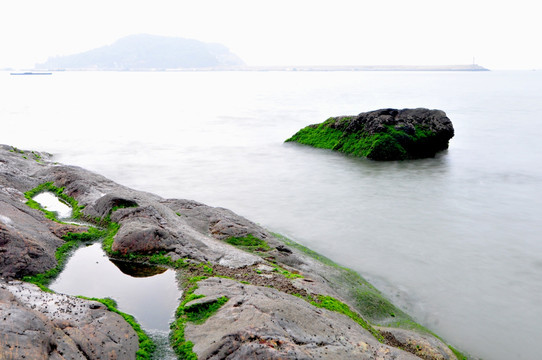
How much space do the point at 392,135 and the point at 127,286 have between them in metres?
23.9

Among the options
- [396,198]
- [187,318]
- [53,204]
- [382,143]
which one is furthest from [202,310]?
[382,143]

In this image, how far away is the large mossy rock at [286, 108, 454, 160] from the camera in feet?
97.3

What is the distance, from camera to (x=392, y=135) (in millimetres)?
30047

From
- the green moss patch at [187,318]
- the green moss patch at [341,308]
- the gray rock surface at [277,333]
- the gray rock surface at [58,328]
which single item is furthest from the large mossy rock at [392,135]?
the gray rock surface at [58,328]

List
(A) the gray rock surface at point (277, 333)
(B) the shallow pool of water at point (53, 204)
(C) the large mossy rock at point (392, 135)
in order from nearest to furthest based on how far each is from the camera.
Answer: (A) the gray rock surface at point (277, 333) → (B) the shallow pool of water at point (53, 204) → (C) the large mossy rock at point (392, 135)

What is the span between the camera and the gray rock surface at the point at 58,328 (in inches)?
230

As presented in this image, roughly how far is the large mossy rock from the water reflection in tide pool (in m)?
21.8

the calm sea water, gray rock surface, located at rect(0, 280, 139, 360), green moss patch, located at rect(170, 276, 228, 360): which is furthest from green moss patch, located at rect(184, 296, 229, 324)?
the calm sea water

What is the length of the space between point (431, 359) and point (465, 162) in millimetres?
24176

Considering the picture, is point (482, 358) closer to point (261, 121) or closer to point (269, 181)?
point (269, 181)

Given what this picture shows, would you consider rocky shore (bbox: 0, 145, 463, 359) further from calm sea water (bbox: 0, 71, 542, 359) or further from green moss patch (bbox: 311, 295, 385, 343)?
calm sea water (bbox: 0, 71, 542, 359)

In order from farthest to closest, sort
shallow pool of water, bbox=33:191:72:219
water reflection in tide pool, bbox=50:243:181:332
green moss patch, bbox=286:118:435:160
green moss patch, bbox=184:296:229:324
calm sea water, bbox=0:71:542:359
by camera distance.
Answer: green moss patch, bbox=286:118:435:160 → shallow pool of water, bbox=33:191:72:219 → calm sea water, bbox=0:71:542:359 → water reflection in tide pool, bbox=50:243:181:332 → green moss patch, bbox=184:296:229:324

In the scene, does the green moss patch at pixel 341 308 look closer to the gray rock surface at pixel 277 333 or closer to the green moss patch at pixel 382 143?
the gray rock surface at pixel 277 333

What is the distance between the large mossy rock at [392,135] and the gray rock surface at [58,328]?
2412 cm
